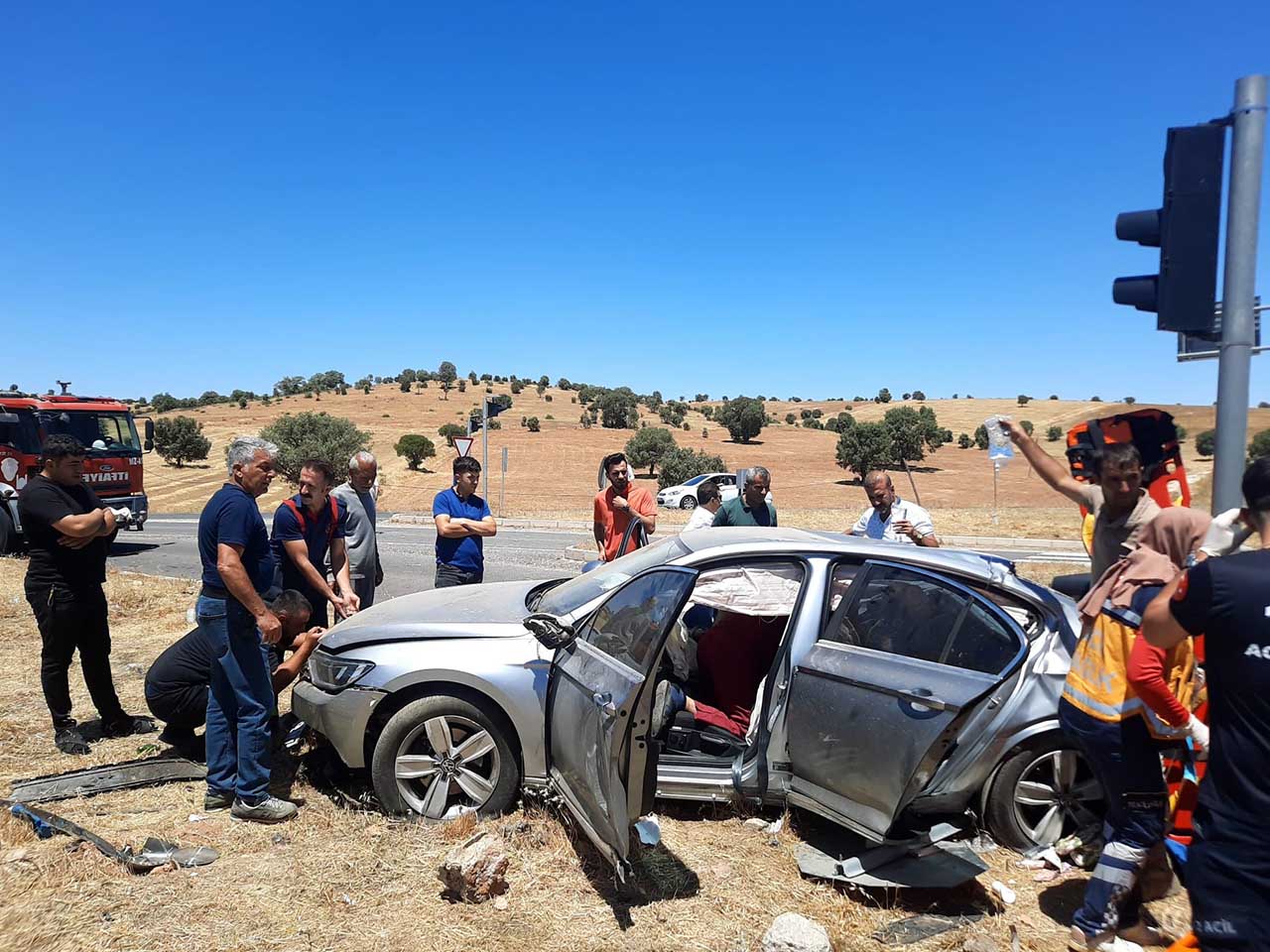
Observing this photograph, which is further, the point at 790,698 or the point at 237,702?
the point at 237,702

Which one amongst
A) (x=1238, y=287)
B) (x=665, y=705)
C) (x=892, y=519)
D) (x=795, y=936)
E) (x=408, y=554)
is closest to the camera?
(x=795, y=936)

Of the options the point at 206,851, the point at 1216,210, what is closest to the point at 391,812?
the point at 206,851

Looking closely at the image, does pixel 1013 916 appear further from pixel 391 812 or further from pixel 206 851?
pixel 206 851

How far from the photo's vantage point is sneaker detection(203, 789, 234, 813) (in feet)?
14.2

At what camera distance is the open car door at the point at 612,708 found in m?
3.18

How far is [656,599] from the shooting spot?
3.63 meters

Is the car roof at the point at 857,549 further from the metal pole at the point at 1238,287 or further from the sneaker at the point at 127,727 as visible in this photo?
the sneaker at the point at 127,727

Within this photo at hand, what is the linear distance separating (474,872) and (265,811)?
1.43 meters

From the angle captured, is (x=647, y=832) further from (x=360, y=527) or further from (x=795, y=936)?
(x=360, y=527)

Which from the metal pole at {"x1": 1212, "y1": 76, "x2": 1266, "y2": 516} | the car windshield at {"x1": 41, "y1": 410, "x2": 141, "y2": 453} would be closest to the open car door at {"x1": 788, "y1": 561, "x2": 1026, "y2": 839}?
the metal pole at {"x1": 1212, "y1": 76, "x2": 1266, "y2": 516}

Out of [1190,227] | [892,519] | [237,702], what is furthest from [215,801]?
[1190,227]

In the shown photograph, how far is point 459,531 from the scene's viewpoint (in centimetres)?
620

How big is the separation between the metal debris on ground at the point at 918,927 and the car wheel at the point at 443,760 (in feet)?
6.07

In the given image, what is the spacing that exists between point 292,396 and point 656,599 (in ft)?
315
